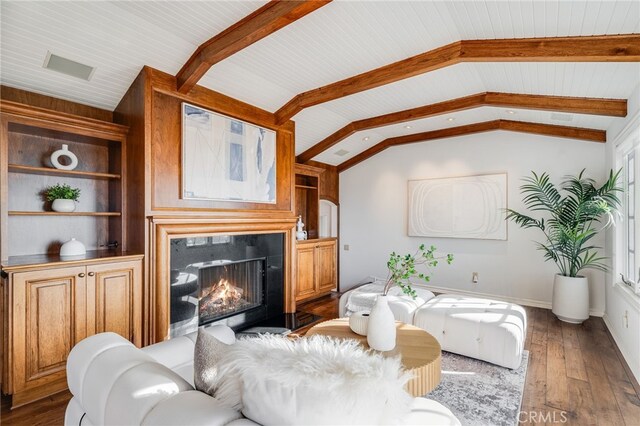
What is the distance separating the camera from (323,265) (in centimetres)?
540

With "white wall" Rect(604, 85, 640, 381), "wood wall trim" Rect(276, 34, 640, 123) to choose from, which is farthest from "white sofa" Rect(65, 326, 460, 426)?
"white wall" Rect(604, 85, 640, 381)

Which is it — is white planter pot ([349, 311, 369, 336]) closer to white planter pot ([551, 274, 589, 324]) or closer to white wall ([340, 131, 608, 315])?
white planter pot ([551, 274, 589, 324])

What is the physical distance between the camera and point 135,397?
1015 millimetres

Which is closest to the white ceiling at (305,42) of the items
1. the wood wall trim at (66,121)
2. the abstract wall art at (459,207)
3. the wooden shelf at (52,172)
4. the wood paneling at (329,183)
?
the wood wall trim at (66,121)

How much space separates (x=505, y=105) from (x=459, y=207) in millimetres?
1913

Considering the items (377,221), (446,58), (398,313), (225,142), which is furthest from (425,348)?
(377,221)

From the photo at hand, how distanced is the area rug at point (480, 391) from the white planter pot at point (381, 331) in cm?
67

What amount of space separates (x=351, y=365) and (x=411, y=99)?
3.77 meters

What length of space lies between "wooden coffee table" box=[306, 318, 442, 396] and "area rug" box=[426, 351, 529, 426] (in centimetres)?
45

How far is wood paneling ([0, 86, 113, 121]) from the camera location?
256 centimetres

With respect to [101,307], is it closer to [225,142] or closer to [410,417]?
[225,142]

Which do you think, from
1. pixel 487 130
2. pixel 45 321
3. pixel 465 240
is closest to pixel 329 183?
pixel 465 240

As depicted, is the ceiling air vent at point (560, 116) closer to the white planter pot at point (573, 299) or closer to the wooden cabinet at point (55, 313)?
the white planter pot at point (573, 299)

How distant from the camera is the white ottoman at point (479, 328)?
8.79 feet
